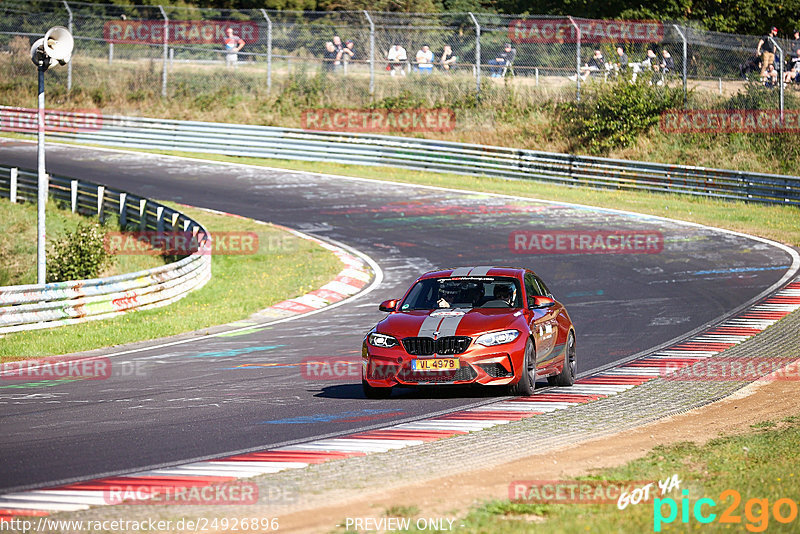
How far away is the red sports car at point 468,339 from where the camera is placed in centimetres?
1091

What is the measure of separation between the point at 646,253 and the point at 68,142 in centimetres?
2652

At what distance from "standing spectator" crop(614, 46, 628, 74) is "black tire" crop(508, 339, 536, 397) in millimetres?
27600

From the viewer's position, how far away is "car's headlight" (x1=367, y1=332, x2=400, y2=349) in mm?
11156

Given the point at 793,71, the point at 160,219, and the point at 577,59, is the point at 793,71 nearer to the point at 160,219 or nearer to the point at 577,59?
the point at 577,59

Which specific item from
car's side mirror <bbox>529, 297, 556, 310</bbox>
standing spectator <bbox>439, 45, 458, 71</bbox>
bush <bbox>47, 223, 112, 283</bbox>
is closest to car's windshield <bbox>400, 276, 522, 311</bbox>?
car's side mirror <bbox>529, 297, 556, 310</bbox>

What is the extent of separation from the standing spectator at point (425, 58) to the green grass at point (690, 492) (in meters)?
31.7

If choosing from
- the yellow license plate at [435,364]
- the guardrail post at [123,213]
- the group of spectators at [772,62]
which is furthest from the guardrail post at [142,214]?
the group of spectators at [772,62]

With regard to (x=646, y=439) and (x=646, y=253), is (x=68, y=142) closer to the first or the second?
(x=646, y=253)

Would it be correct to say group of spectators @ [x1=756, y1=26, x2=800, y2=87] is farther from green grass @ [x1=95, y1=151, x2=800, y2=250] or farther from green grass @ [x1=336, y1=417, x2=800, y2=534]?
green grass @ [x1=336, y1=417, x2=800, y2=534]

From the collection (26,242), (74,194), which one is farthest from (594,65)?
(26,242)

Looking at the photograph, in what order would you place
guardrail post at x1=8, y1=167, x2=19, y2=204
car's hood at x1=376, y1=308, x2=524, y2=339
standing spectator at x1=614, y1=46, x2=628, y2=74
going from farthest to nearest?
1. standing spectator at x1=614, y1=46, x2=628, y2=74
2. guardrail post at x1=8, y1=167, x2=19, y2=204
3. car's hood at x1=376, y1=308, x2=524, y2=339

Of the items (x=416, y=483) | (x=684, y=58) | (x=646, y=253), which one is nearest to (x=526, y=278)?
(x=416, y=483)

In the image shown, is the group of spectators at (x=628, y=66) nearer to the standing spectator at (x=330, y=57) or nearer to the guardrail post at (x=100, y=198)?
the standing spectator at (x=330, y=57)

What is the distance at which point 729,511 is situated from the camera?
6.24 meters
